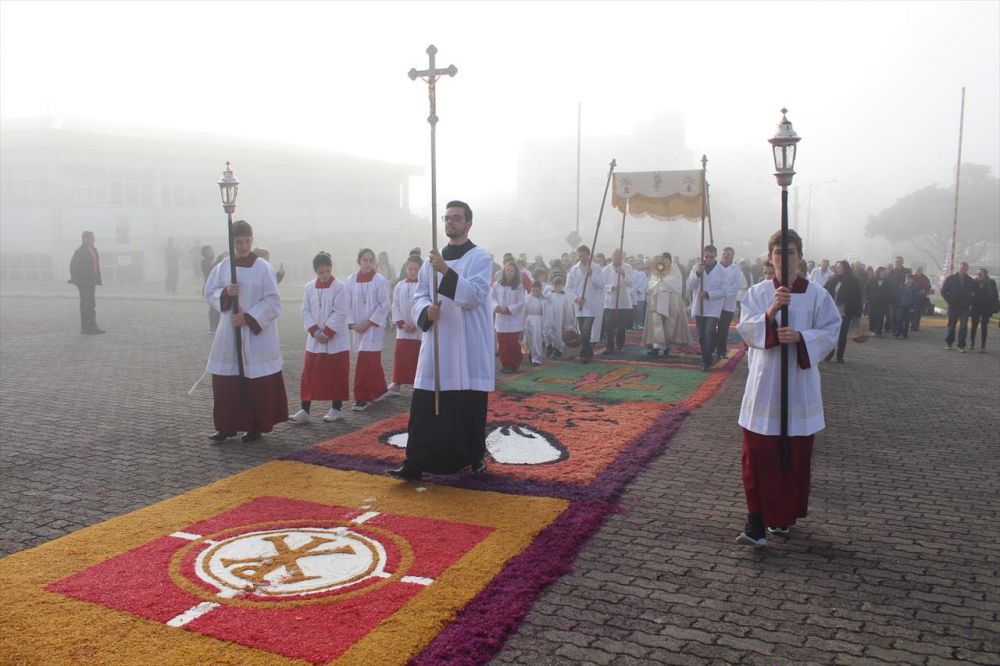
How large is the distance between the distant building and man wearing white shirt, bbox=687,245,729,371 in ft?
82.6

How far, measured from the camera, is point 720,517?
6031mm

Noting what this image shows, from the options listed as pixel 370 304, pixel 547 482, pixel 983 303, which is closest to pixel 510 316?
pixel 370 304

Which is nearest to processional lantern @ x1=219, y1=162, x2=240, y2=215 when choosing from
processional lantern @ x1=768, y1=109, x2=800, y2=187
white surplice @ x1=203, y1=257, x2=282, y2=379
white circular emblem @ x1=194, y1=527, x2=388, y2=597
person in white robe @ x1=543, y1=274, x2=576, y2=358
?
white surplice @ x1=203, y1=257, x2=282, y2=379

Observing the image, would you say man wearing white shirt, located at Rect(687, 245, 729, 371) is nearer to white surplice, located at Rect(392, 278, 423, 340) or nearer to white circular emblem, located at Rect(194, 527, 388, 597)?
white surplice, located at Rect(392, 278, 423, 340)

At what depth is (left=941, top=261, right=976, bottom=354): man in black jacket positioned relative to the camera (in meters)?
17.2

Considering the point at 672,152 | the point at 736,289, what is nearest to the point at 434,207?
the point at 736,289

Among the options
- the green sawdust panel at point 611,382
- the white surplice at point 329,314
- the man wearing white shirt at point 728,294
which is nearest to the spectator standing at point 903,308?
the man wearing white shirt at point 728,294

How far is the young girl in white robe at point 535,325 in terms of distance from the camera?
47.2 ft

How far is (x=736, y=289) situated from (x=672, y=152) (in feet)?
292

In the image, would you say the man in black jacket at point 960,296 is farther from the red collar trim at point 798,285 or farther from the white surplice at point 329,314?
the red collar trim at point 798,285

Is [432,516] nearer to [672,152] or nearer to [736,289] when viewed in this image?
[736,289]

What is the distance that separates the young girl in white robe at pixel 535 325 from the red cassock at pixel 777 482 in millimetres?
8728

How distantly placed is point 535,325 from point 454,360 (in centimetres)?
763

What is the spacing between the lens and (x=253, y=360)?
8.23 metres
